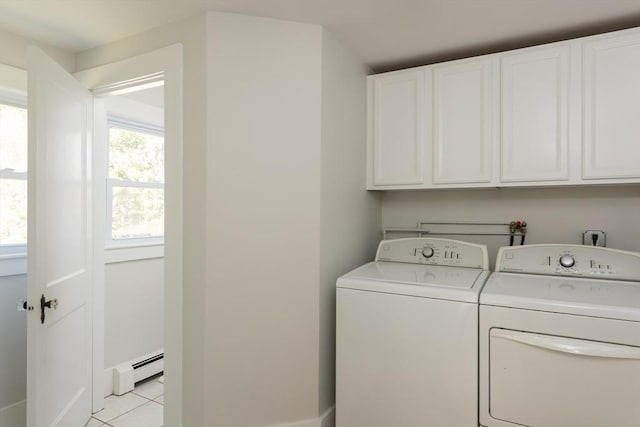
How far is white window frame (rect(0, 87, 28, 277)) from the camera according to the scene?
6.64 ft

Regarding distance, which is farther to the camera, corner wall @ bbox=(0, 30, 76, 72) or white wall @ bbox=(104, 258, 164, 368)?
white wall @ bbox=(104, 258, 164, 368)

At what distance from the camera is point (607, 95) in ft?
5.89

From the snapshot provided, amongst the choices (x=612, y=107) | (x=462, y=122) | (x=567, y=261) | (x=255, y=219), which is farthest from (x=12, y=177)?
A: (x=612, y=107)

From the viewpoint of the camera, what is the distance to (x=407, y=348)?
5.49 ft

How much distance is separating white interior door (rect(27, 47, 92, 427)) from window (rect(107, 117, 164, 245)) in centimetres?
59

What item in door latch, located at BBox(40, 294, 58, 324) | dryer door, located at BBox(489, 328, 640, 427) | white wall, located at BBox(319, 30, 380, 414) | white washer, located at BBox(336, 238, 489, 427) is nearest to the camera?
dryer door, located at BBox(489, 328, 640, 427)

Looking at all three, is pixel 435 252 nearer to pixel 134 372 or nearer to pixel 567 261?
pixel 567 261

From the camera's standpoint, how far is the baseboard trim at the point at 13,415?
6.57ft

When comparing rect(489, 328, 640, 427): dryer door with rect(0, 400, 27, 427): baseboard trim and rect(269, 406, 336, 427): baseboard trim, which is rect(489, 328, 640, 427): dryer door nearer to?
rect(269, 406, 336, 427): baseboard trim

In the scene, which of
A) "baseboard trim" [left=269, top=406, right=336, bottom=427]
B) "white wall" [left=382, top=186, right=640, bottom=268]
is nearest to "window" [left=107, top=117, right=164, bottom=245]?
"baseboard trim" [left=269, top=406, right=336, bottom=427]

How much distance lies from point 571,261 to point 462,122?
3.12 feet

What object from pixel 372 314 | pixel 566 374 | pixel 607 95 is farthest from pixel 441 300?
pixel 607 95

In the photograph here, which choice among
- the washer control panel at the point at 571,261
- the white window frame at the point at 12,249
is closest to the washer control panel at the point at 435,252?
the washer control panel at the point at 571,261

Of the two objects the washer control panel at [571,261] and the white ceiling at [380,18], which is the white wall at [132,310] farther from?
the washer control panel at [571,261]
